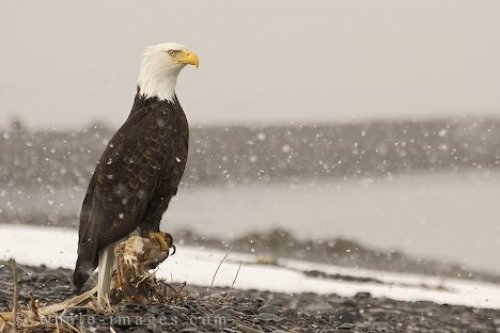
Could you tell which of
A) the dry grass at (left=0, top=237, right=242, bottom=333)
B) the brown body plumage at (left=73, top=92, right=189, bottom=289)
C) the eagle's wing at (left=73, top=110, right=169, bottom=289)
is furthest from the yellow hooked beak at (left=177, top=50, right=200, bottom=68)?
the dry grass at (left=0, top=237, right=242, bottom=333)

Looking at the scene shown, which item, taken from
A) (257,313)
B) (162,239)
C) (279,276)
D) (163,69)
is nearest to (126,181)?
(162,239)

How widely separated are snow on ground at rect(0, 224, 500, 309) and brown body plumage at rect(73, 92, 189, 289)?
2690mm

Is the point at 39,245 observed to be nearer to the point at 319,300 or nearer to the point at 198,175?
the point at 319,300

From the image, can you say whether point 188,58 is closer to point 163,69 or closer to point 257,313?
point 163,69

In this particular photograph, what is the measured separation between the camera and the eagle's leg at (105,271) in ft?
18.6

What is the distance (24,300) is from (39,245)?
3.87m

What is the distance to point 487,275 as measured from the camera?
11070 millimetres

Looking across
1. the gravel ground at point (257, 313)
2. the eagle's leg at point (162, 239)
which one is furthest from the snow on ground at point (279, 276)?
the eagle's leg at point (162, 239)

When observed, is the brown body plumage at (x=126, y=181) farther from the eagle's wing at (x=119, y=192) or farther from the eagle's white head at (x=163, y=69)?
the eagle's white head at (x=163, y=69)

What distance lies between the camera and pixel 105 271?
593 cm

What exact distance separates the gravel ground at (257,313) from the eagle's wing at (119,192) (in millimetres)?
433

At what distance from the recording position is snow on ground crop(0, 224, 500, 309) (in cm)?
890

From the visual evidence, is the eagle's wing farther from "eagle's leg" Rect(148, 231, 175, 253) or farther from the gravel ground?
the gravel ground

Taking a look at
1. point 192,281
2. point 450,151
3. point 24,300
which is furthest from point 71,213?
point 450,151
